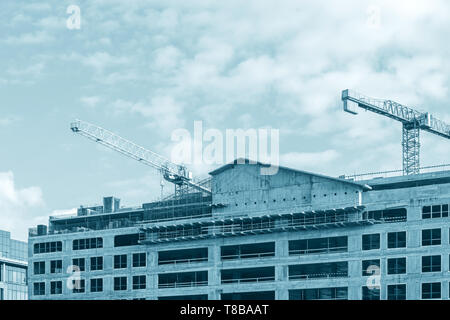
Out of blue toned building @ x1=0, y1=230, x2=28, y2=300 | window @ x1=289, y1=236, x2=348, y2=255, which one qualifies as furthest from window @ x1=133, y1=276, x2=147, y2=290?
blue toned building @ x1=0, y1=230, x2=28, y2=300

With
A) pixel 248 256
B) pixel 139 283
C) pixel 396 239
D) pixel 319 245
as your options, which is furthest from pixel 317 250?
pixel 139 283

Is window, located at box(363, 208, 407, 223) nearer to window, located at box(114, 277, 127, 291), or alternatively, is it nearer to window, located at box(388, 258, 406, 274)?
window, located at box(388, 258, 406, 274)

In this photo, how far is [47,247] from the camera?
443ft

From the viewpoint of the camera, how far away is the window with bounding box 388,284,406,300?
10588 cm

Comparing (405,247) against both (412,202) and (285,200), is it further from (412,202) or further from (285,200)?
(285,200)

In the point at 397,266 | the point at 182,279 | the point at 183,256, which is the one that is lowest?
the point at 182,279

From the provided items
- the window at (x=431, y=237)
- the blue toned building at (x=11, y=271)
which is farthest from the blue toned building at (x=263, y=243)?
the blue toned building at (x=11, y=271)

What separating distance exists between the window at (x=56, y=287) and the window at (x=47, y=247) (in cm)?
528

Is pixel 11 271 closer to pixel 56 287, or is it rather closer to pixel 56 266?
pixel 56 266

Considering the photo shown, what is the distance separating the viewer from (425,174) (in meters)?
113

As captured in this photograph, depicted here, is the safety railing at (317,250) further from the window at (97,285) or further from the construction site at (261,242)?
the window at (97,285)

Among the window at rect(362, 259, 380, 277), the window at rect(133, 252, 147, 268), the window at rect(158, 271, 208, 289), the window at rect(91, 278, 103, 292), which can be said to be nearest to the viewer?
the window at rect(362, 259, 380, 277)

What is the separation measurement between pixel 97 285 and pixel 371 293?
43854 millimetres

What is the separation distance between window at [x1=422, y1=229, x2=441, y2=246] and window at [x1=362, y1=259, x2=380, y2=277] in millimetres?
6680
